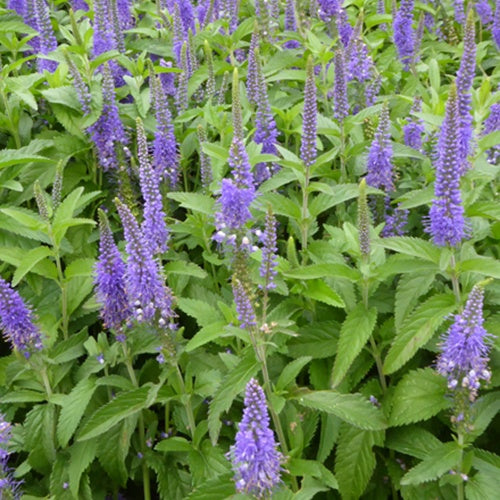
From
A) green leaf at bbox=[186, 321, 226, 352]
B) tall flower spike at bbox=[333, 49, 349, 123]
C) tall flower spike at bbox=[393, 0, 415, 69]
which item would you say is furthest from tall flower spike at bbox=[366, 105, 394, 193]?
tall flower spike at bbox=[393, 0, 415, 69]

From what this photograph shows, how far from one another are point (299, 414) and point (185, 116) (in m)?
2.37

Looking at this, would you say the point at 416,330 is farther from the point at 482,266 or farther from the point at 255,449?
the point at 255,449

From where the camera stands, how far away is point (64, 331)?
4.18 m

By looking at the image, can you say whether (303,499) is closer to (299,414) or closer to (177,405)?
(299,414)

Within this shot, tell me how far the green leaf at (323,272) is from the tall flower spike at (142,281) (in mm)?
658

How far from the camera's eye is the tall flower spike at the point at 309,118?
347 cm

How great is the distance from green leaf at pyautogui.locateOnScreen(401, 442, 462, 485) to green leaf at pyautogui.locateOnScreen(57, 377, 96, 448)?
1751 millimetres

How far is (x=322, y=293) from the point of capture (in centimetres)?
357

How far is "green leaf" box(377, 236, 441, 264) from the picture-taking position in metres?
3.23

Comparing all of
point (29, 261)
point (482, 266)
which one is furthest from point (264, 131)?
point (482, 266)

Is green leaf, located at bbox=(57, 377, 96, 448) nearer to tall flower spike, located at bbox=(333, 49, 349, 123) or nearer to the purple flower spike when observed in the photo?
the purple flower spike

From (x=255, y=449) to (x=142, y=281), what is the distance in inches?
41.0

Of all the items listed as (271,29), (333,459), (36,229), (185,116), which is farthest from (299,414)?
(271,29)

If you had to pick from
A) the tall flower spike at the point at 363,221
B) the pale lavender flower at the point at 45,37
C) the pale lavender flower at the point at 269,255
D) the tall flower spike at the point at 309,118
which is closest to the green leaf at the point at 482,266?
the tall flower spike at the point at 363,221
